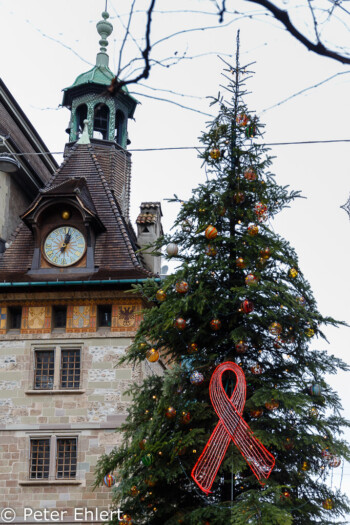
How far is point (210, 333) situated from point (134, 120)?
59.0 feet

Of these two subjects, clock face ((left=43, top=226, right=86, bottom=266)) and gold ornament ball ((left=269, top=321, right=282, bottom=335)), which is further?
clock face ((left=43, top=226, right=86, bottom=266))

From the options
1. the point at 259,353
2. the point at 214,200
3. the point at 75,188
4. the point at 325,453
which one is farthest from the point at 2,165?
the point at 325,453

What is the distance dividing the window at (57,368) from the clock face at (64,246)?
8.30 ft

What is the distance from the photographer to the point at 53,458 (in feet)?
75.7

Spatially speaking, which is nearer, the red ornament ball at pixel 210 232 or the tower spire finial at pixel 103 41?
the red ornament ball at pixel 210 232

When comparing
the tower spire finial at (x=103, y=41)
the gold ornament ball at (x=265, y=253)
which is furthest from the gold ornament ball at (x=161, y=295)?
the tower spire finial at (x=103, y=41)

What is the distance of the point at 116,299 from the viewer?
24125 mm

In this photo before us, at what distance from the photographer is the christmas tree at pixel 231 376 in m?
14.5

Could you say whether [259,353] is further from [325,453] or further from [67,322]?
[67,322]

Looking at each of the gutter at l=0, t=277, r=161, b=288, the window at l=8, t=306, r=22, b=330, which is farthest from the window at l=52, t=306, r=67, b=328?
the window at l=8, t=306, r=22, b=330

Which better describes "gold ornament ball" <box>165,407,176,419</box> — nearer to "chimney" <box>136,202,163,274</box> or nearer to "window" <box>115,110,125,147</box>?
"chimney" <box>136,202,163,274</box>

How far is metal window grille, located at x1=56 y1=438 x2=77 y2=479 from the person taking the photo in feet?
75.6

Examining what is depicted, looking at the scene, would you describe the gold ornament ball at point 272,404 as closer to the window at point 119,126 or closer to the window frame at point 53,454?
the window frame at point 53,454

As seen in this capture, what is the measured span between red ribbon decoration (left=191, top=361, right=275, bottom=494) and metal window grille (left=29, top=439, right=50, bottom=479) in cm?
958
